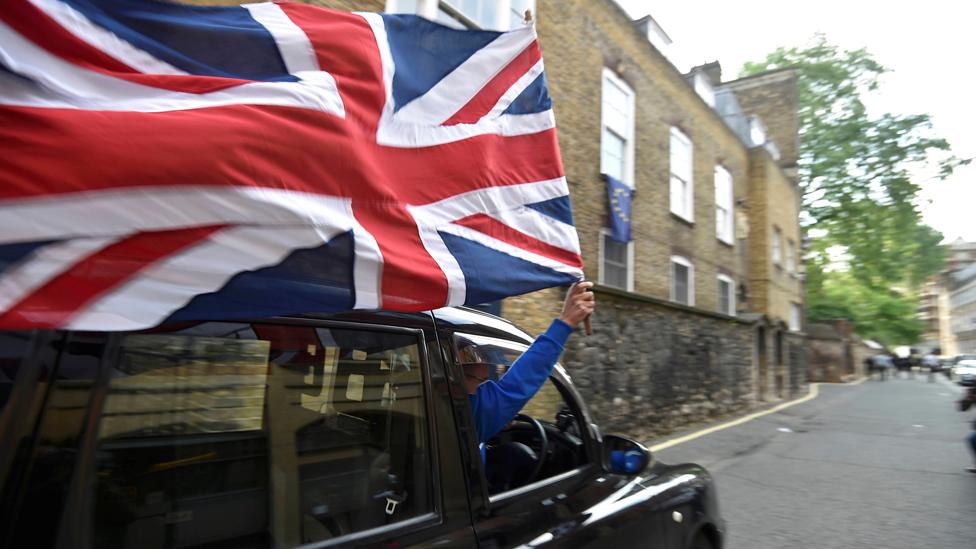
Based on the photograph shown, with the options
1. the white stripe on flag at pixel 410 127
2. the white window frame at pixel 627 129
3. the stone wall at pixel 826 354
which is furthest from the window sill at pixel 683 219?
the stone wall at pixel 826 354

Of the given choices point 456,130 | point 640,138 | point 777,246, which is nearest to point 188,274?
point 456,130

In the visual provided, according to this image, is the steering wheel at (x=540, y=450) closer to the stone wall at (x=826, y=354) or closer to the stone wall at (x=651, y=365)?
the stone wall at (x=651, y=365)

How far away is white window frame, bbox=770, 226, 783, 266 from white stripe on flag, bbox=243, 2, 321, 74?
2048 centimetres

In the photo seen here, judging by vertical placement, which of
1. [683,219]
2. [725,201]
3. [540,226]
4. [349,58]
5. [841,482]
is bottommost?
[841,482]

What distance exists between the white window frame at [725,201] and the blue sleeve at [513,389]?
14947 millimetres

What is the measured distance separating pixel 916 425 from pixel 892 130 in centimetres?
1881

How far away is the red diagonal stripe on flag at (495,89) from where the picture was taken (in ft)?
6.34

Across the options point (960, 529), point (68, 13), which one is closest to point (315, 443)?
point (68, 13)

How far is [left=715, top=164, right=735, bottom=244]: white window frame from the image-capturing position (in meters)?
15.9

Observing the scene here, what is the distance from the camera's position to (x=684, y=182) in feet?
45.5

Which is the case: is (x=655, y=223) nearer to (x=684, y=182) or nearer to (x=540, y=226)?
(x=684, y=182)

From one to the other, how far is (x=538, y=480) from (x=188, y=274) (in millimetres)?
1627

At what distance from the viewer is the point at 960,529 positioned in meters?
4.94

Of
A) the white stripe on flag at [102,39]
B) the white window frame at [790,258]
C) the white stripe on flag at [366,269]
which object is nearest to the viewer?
the white stripe on flag at [102,39]
